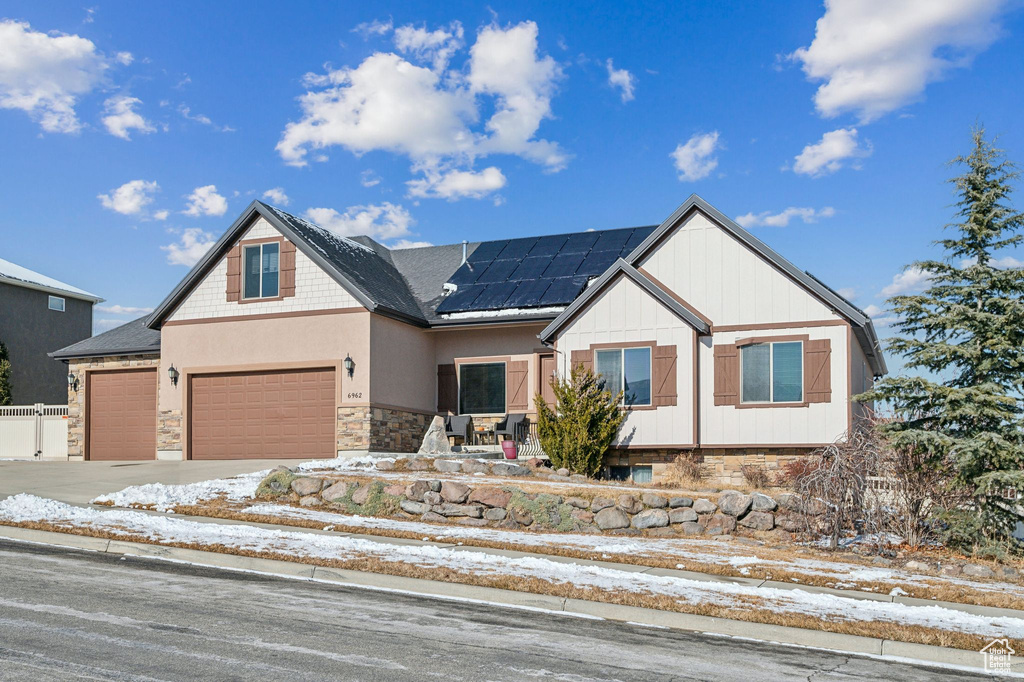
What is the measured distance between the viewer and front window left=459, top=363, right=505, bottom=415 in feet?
83.3

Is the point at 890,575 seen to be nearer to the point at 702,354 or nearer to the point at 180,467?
the point at 702,354

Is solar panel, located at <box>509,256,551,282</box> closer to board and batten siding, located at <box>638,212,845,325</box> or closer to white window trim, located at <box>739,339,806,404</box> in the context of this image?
board and batten siding, located at <box>638,212,845,325</box>

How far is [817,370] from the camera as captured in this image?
2027 centimetres

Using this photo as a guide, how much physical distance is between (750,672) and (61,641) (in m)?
5.11

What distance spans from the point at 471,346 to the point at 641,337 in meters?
6.10

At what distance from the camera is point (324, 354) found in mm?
23734

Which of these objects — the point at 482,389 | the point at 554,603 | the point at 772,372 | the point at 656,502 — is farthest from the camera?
the point at 482,389

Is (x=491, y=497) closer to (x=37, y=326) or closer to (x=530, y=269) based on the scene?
(x=530, y=269)

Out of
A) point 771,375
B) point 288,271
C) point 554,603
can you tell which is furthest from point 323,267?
point 554,603

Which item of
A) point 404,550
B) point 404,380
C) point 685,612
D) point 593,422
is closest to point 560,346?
point 593,422

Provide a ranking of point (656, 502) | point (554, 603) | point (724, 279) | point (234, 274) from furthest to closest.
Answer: point (234, 274) < point (724, 279) < point (656, 502) < point (554, 603)

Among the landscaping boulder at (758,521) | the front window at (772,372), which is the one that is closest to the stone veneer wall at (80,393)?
the front window at (772,372)

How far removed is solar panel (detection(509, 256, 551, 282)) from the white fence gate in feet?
44.9

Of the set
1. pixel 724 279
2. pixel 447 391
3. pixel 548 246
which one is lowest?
pixel 447 391
